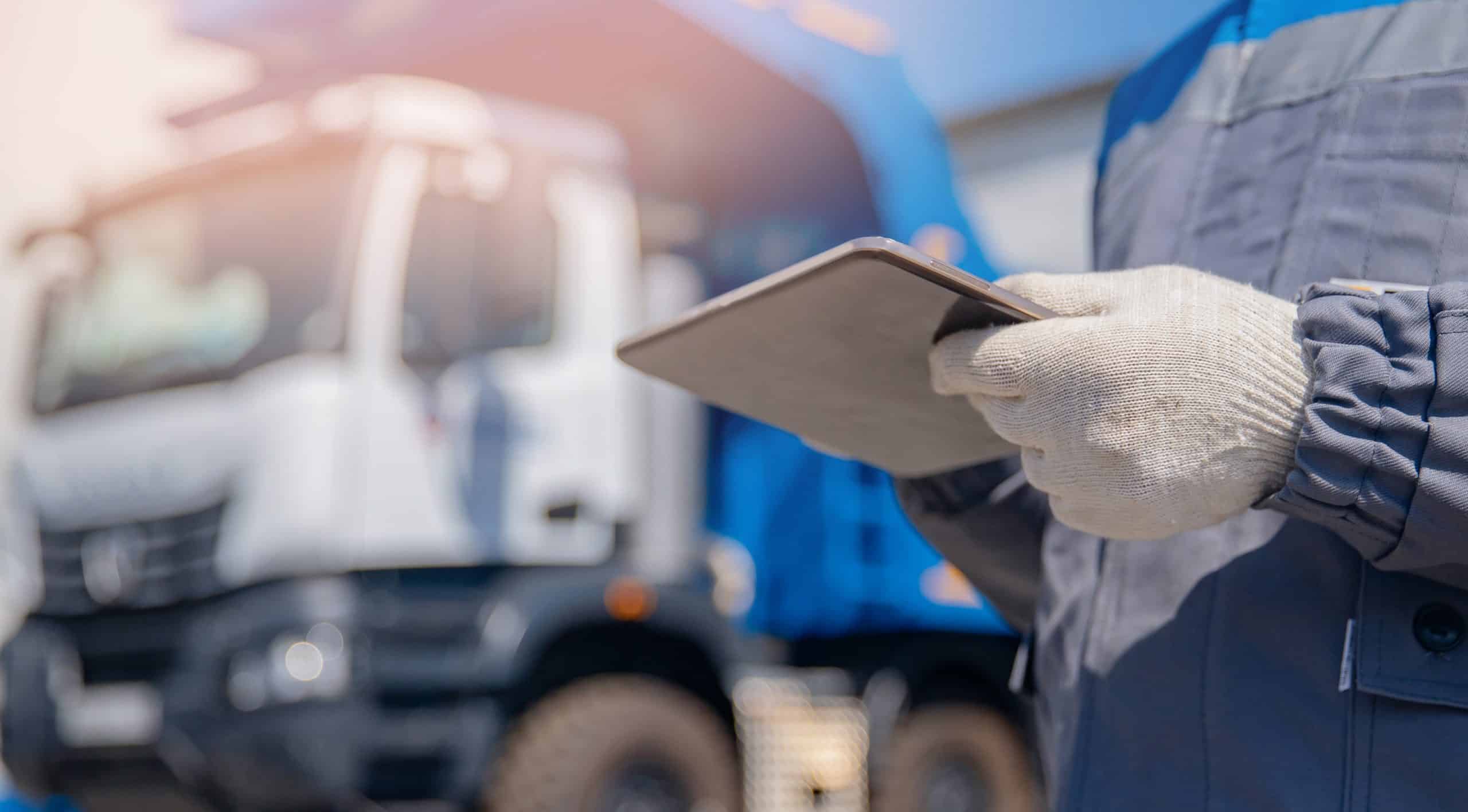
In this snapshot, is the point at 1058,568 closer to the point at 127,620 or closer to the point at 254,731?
the point at 254,731

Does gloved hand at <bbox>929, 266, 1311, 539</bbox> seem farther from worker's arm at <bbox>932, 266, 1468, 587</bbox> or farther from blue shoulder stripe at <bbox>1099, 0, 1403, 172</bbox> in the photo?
blue shoulder stripe at <bbox>1099, 0, 1403, 172</bbox>

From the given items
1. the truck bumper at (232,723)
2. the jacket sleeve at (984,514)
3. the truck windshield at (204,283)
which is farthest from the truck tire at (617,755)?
the jacket sleeve at (984,514)

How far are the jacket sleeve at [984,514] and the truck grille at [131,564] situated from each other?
79.4 inches

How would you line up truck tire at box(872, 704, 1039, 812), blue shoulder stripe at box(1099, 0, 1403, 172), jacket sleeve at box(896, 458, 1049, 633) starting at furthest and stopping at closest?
truck tire at box(872, 704, 1039, 812) < jacket sleeve at box(896, 458, 1049, 633) < blue shoulder stripe at box(1099, 0, 1403, 172)

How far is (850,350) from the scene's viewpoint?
1048mm

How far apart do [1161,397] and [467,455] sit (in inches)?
88.3

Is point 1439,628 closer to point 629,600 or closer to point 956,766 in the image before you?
point 629,600

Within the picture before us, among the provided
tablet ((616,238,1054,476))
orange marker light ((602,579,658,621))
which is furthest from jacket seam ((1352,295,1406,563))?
orange marker light ((602,579,658,621))

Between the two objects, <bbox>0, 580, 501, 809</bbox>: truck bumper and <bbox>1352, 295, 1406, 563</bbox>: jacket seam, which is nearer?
<bbox>1352, 295, 1406, 563</bbox>: jacket seam

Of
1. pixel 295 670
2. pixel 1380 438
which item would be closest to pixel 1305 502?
pixel 1380 438

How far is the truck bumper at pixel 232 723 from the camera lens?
2629mm

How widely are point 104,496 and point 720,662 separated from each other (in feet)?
5.12

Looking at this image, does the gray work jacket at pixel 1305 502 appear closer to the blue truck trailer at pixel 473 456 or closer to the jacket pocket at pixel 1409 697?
the jacket pocket at pixel 1409 697

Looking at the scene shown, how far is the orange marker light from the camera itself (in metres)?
3.07
